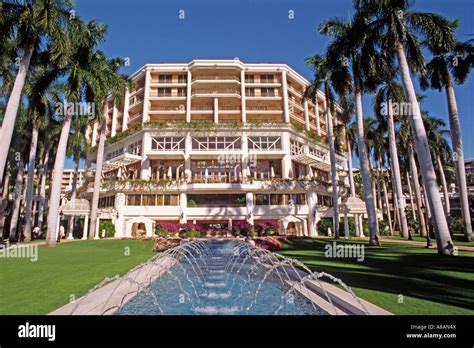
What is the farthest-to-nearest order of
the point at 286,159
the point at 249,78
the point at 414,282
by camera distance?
the point at 249,78
the point at 286,159
the point at 414,282

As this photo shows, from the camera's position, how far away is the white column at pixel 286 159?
41.2m

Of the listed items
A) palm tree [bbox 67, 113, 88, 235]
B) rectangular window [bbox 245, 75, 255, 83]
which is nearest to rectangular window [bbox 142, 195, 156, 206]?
palm tree [bbox 67, 113, 88, 235]

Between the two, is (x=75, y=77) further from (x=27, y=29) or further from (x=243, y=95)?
(x=243, y=95)

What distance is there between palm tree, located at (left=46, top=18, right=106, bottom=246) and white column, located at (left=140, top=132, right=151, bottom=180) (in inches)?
643

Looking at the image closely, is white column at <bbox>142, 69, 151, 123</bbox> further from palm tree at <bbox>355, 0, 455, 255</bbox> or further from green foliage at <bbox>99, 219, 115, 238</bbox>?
palm tree at <bbox>355, 0, 455, 255</bbox>

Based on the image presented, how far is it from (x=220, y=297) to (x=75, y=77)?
23.7 m

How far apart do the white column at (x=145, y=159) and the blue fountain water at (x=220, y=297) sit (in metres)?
31.1

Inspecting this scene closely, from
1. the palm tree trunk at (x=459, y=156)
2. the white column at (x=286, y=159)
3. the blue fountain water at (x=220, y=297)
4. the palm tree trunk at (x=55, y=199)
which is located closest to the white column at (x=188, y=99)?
the white column at (x=286, y=159)

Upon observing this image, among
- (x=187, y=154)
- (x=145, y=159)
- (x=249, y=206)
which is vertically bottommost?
(x=249, y=206)

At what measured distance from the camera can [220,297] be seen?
8.12 m

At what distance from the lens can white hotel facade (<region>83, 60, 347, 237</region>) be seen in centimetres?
3731

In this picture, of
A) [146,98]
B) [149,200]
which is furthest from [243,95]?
[149,200]

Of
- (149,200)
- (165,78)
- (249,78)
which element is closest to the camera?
(149,200)
